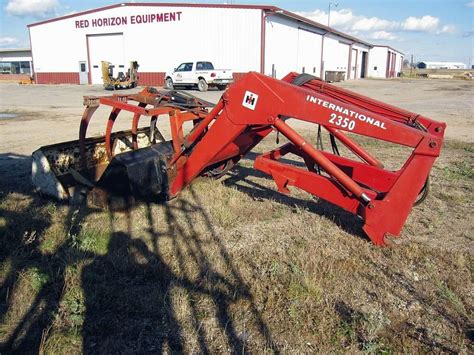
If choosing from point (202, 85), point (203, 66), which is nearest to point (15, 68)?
point (203, 66)

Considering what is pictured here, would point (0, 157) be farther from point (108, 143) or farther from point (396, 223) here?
point (396, 223)

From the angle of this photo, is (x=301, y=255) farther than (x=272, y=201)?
No

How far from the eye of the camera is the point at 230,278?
3.42m

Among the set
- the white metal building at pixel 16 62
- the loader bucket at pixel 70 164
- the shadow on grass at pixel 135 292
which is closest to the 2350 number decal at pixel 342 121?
the shadow on grass at pixel 135 292

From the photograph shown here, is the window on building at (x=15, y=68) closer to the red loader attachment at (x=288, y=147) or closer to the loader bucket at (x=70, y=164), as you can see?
the loader bucket at (x=70, y=164)

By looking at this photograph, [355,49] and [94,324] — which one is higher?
[355,49]

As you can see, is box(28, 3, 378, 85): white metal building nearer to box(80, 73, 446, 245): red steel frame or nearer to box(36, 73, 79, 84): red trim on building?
box(36, 73, 79, 84): red trim on building

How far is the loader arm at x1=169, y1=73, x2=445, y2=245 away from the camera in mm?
3604

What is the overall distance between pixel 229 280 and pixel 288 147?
7.49ft

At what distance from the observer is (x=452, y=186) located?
20.1ft

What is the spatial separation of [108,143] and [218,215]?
2.08m

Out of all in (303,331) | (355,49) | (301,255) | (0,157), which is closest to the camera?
(303,331)

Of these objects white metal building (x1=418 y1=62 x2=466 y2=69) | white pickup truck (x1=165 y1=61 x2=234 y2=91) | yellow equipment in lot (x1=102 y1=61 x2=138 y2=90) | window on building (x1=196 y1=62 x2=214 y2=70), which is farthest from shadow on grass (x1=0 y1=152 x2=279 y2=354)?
white metal building (x1=418 y1=62 x2=466 y2=69)

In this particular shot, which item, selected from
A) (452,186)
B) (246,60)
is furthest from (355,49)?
(452,186)
